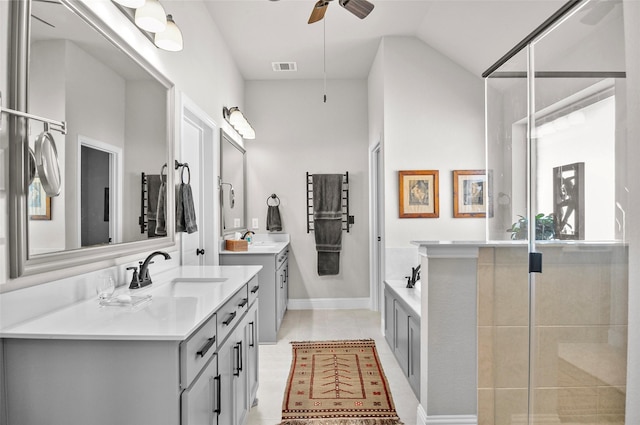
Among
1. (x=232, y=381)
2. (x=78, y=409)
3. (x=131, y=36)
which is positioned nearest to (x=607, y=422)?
(x=232, y=381)

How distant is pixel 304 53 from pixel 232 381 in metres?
3.55

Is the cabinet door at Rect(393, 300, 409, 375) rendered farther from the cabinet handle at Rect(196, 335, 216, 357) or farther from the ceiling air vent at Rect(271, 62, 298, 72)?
the ceiling air vent at Rect(271, 62, 298, 72)

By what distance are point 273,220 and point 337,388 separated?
2.47 meters

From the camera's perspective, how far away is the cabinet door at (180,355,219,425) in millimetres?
1163

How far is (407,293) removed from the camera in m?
3.02

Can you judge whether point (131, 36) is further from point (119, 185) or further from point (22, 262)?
point (22, 262)

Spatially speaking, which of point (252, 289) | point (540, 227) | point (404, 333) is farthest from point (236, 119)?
point (540, 227)

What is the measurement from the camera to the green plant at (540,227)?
1.55 metres

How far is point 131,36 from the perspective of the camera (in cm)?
189

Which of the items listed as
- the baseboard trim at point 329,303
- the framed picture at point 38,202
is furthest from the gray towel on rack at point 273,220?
the framed picture at point 38,202

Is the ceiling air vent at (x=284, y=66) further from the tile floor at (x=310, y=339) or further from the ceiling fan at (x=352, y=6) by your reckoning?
the tile floor at (x=310, y=339)

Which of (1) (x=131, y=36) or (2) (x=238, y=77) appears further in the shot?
(2) (x=238, y=77)

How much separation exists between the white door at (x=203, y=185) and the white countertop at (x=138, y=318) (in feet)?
4.48

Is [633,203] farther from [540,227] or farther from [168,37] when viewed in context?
[168,37]
